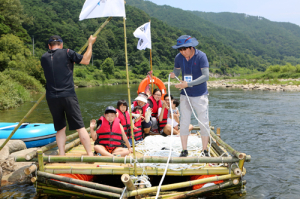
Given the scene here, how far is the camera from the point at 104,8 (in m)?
3.91

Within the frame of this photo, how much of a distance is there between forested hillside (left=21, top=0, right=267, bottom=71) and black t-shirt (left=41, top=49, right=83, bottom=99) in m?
79.9

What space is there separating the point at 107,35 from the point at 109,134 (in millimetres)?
108623

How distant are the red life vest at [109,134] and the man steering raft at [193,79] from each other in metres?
1.40

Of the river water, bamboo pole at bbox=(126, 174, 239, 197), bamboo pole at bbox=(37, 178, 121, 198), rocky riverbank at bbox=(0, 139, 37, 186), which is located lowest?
the river water

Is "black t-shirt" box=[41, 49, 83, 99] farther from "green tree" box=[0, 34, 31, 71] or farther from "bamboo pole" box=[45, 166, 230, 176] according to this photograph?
"green tree" box=[0, 34, 31, 71]

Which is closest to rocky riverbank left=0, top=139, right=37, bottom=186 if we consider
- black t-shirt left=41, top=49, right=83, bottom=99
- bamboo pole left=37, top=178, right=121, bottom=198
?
bamboo pole left=37, top=178, right=121, bottom=198

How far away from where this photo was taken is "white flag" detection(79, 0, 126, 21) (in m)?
3.84

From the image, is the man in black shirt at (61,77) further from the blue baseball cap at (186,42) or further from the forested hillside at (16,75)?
the forested hillside at (16,75)

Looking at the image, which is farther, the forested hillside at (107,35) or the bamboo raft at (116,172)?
the forested hillside at (107,35)

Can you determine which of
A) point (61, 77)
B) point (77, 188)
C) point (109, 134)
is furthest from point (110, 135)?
point (61, 77)

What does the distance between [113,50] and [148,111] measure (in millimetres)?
101751

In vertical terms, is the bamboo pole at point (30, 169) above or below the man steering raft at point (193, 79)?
below

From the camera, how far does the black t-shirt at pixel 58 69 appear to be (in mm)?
4051

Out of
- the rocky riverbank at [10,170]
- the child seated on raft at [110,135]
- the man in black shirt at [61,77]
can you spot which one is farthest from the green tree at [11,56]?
the man in black shirt at [61,77]
